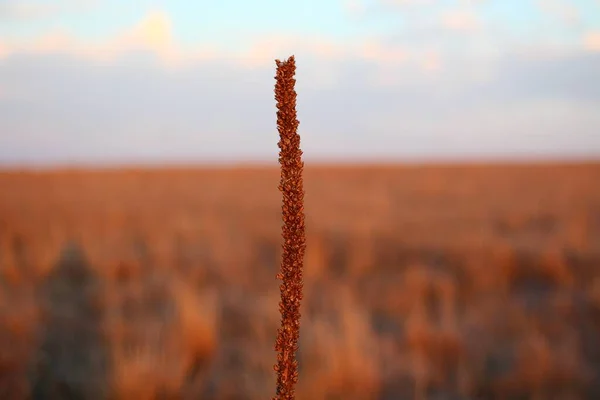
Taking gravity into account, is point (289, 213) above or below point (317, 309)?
above

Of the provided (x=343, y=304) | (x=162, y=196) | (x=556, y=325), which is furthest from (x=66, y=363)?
(x=162, y=196)

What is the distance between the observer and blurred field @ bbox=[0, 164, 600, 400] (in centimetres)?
511

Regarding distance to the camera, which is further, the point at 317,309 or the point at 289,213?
the point at 317,309

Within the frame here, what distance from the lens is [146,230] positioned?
510 inches

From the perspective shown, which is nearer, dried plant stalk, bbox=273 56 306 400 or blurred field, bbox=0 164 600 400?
dried plant stalk, bbox=273 56 306 400

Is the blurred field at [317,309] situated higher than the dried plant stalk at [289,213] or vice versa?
the dried plant stalk at [289,213]

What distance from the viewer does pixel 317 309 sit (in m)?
7.27

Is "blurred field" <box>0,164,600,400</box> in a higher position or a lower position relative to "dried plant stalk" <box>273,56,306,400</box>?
lower

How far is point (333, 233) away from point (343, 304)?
16.0 feet

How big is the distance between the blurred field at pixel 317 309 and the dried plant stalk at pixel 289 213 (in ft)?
12.2

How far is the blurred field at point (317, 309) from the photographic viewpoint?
5.11 meters

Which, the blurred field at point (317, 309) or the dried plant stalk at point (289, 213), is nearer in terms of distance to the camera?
the dried plant stalk at point (289, 213)

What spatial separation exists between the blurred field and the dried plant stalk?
3726 millimetres

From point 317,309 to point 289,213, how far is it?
631 centimetres
